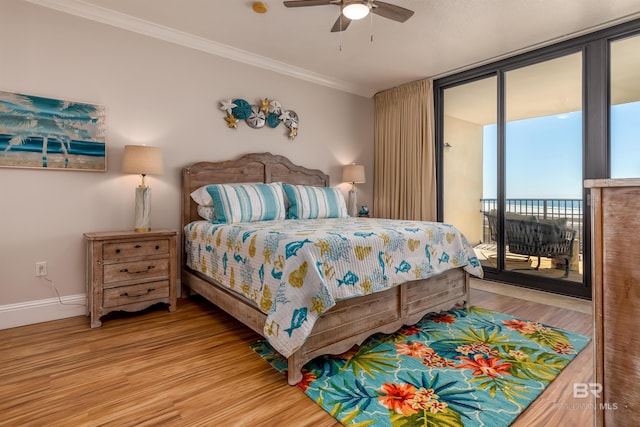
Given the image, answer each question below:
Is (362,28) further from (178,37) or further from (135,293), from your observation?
(135,293)

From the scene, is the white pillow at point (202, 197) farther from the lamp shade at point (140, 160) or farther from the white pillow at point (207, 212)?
the lamp shade at point (140, 160)

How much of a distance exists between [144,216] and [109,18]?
5.88 ft

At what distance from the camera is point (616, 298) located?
0.86 meters

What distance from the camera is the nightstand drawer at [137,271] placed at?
251 centimetres

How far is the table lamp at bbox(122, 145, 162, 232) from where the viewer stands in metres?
2.70

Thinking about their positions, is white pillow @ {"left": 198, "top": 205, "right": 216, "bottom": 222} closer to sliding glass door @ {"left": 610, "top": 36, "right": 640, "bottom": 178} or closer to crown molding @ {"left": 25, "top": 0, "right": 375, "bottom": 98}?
crown molding @ {"left": 25, "top": 0, "right": 375, "bottom": 98}

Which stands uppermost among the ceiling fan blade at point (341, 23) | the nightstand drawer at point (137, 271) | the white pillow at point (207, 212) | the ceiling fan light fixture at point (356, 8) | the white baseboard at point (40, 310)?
the ceiling fan blade at point (341, 23)

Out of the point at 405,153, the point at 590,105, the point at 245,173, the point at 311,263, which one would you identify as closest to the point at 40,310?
the point at 245,173

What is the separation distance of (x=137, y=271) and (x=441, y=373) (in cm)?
238

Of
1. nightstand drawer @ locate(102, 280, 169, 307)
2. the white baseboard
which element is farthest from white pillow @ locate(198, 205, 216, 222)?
the white baseboard

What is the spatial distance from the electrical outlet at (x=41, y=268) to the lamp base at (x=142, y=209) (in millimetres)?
731

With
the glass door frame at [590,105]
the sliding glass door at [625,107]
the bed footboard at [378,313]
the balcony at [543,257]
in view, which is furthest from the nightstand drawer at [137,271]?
the sliding glass door at [625,107]

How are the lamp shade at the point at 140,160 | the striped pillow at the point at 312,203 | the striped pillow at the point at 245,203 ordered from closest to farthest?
1. the lamp shade at the point at 140,160
2. the striped pillow at the point at 245,203
3. the striped pillow at the point at 312,203

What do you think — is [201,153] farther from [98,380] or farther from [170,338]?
[98,380]
